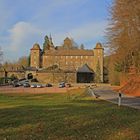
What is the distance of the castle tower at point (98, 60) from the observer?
147 m

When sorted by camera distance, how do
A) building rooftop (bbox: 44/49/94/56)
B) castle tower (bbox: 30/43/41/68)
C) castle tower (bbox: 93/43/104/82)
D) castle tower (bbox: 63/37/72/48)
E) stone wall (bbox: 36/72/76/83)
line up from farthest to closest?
1. castle tower (bbox: 63/37/72/48)
2. building rooftop (bbox: 44/49/94/56)
3. castle tower (bbox: 30/43/41/68)
4. castle tower (bbox: 93/43/104/82)
5. stone wall (bbox: 36/72/76/83)

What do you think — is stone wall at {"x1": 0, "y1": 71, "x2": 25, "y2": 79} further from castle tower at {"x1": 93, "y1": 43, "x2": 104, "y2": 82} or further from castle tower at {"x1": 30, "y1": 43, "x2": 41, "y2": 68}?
castle tower at {"x1": 93, "y1": 43, "x2": 104, "y2": 82}

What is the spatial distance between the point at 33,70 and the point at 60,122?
120604 millimetres

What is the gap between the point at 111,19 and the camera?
5391 centimetres

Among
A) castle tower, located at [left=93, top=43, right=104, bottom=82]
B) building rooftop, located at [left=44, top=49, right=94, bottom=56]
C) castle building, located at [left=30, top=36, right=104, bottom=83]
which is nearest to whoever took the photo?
castle tower, located at [left=93, top=43, right=104, bottom=82]

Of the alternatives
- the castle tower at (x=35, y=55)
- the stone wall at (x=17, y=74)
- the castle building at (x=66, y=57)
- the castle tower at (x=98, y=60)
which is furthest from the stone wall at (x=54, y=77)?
the castle tower at (x=35, y=55)

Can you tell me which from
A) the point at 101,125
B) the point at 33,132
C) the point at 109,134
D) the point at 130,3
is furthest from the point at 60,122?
the point at 130,3

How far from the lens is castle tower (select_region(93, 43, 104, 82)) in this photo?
147375mm

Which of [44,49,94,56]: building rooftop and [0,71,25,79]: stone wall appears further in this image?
[44,49,94,56]: building rooftop

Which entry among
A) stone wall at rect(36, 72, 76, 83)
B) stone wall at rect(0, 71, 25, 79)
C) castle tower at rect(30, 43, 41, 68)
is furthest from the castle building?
stone wall at rect(36, 72, 76, 83)

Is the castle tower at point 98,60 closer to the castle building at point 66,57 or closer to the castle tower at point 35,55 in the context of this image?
the castle building at point 66,57

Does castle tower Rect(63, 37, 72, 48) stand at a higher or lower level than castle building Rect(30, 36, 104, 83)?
higher

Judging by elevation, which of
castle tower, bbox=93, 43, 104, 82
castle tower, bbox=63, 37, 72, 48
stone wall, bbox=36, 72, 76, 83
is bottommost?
stone wall, bbox=36, 72, 76, 83

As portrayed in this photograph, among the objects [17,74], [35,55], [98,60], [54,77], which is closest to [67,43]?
[35,55]
